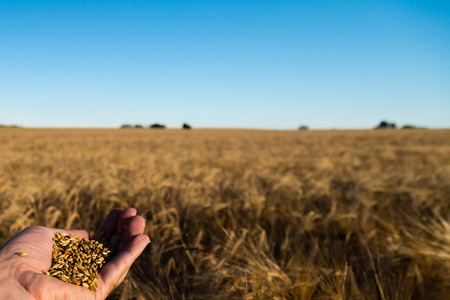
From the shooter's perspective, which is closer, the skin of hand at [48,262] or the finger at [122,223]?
the skin of hand at [48,262]

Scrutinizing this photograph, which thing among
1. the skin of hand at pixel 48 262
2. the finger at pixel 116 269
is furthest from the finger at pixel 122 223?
the finger at pixel 116 269

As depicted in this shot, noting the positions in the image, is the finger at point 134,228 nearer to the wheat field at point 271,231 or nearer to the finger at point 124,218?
the finger at point 124,218

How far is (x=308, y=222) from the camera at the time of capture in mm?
2447

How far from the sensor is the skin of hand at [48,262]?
42.9 inches

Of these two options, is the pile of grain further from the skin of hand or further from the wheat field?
the wheat field

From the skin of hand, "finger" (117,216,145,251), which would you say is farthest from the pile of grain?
"finger" (117,216,145,251)

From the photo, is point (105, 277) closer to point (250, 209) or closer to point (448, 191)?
point (250, 209)

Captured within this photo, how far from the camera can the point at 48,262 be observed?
1399mm

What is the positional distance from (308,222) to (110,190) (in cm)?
215

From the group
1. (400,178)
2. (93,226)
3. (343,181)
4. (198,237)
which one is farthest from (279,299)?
(400,178)

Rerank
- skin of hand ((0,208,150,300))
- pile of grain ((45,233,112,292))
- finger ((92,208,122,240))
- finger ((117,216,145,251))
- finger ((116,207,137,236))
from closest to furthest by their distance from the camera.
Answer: skin of hand ((0,208,150,300)) → pile of grain ((45,233,112,292)) → finger ((117,216,145,251)) → finger ((116,207,137,236)) → finger ((92,208,122,240))

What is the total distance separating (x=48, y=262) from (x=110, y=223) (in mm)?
408

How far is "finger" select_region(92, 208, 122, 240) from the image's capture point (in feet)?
5.65

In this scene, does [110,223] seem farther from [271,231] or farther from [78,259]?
[271,231]
